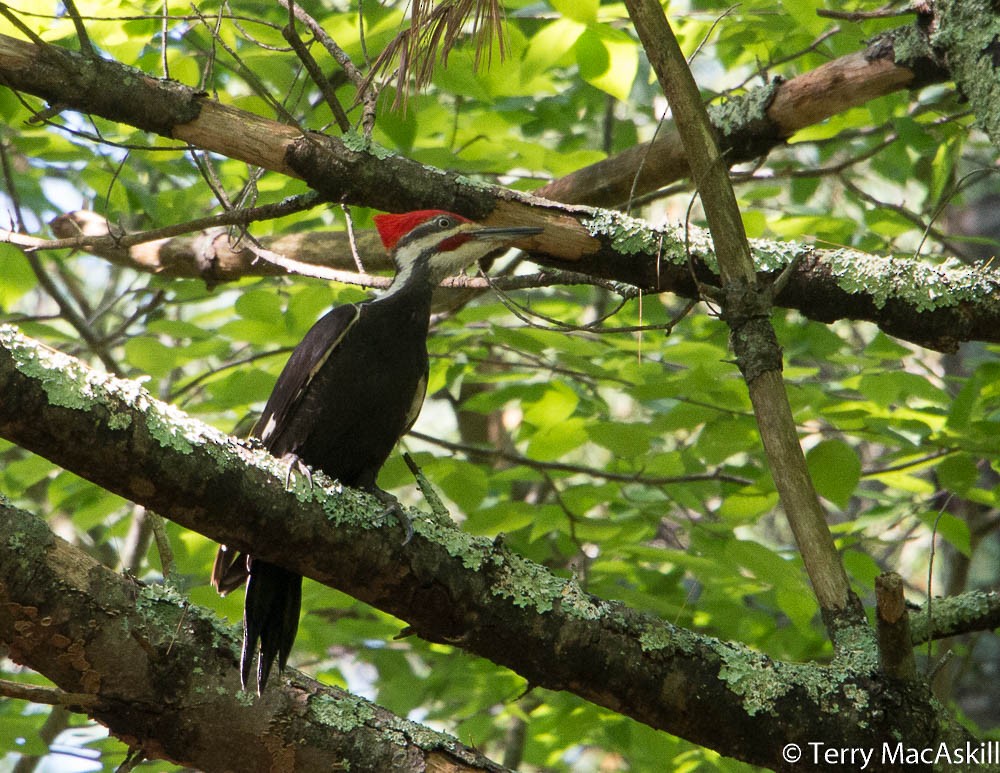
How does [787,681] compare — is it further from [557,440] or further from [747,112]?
[747,112]

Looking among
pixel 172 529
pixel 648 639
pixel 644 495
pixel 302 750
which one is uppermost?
pixel 644 495

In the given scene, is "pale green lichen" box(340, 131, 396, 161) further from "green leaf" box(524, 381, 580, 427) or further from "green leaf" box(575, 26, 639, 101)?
"green leaf" box(524, 381, 580, 427)

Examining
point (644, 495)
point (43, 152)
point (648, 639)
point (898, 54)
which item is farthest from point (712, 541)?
point (43, 152)

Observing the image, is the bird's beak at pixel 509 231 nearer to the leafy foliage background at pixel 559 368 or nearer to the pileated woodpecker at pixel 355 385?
the pileated woodpecker at pixel 355 385

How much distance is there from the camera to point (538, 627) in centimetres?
192

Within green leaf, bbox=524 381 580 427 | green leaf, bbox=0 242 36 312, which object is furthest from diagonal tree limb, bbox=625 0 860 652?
green leaf, bbox=0 242 36 312

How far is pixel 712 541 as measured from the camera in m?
3.16

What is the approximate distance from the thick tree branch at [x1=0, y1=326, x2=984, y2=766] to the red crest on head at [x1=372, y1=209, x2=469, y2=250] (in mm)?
970

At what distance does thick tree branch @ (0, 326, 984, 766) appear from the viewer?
176 centimetres

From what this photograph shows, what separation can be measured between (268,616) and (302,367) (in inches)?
26.5

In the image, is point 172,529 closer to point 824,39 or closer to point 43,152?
point 43,152

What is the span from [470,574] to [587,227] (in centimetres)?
90

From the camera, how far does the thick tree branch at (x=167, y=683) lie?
1.82m

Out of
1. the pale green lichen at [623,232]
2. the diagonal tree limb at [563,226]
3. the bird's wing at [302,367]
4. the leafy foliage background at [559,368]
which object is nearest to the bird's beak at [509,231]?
the diagonal tree limb at [563,226]
